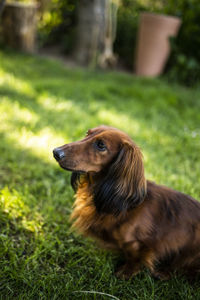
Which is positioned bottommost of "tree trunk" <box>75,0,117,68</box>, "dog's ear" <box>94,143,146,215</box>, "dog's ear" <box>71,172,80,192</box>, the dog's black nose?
"dog's ear" <box>71,172,80,192</box>

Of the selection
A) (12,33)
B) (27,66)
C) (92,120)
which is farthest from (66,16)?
(92,120)

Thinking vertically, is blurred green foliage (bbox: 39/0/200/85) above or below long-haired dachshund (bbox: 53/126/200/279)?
above

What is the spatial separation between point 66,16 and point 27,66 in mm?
2942

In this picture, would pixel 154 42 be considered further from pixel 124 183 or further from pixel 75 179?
pixel 124 183

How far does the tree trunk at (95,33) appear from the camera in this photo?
252 inches

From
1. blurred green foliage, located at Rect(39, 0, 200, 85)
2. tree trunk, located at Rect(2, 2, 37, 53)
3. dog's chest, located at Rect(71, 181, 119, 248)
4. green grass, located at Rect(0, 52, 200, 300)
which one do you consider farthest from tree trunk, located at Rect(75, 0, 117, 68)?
dog's chest, located at Rect(71, 181, 119, 248)

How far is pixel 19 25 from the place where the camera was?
646 cm

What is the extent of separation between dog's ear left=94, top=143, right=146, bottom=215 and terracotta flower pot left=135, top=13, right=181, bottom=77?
5533mm

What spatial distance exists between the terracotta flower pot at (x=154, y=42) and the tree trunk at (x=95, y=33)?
675 mm

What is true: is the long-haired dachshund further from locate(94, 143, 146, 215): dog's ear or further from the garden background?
the garden background

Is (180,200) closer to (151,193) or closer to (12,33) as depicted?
(151,193)

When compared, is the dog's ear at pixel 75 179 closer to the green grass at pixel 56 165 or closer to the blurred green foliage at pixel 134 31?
the green grass at pixel 56 165

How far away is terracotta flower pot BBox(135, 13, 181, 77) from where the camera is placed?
6.42m

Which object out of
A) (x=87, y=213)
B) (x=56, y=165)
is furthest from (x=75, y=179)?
(x=56, y=165)
